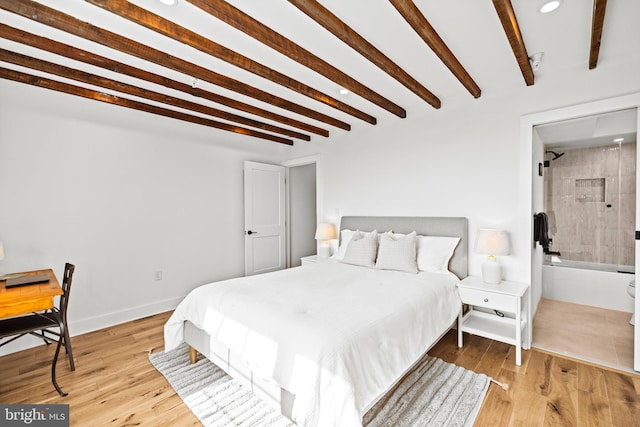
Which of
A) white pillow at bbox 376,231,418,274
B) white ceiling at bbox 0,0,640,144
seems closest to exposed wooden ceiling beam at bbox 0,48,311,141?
white ceiling at bbox 0,0,640,144

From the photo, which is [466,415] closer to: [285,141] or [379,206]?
[379,206]

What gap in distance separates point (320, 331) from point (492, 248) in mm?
1903

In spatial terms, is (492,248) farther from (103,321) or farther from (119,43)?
(103,321)

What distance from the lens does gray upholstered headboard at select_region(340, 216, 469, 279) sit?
10.1 ft

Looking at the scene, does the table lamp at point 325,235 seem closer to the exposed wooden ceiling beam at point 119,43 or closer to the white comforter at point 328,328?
the white comforter at point 328,328

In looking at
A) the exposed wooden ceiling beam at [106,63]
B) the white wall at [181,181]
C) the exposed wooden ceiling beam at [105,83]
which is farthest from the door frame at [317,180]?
the exposed wooden ceiling beam at [106,63]

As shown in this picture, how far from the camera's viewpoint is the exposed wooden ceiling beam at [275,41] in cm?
159

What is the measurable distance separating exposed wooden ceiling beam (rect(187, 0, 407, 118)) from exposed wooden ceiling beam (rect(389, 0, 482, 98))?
29.0 inches

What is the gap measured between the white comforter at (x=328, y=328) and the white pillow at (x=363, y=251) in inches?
17.5

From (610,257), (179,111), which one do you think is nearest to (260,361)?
(179,111)

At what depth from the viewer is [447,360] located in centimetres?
251

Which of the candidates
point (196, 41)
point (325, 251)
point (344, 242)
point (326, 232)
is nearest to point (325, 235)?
point (326, 232)

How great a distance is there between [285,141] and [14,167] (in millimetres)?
3148

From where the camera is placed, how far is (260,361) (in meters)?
1.71
